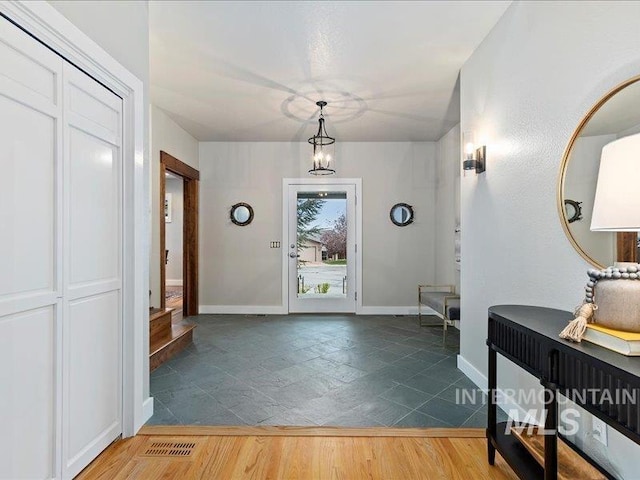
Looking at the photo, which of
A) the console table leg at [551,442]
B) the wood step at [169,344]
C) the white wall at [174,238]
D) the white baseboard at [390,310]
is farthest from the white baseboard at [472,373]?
the white wall at [174,238]

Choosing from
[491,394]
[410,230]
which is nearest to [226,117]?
[410,230]

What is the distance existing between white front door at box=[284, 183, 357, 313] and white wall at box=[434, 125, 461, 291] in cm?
130

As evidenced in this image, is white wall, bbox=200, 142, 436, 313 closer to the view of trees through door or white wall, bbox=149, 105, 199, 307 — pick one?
the view of trees through door

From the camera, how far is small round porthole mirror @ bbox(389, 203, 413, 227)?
5289mm

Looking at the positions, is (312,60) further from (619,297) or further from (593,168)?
(619,297)

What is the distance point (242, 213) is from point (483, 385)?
4014 millimetres

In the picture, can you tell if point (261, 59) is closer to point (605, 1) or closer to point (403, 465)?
point (605, 1)

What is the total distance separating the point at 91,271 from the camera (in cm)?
175

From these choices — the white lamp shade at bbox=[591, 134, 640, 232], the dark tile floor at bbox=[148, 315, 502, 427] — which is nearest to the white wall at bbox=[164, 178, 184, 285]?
the dark tile floor at bbox=[148, 315, 502, 427]

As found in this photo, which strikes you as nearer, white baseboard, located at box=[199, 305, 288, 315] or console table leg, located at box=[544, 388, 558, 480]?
console table leg, located at box=[544, 388, 558, 480]

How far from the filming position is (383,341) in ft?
12.8

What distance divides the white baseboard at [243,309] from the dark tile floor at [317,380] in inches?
34.7

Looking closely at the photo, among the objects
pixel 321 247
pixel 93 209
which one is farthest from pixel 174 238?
pixel 93 209

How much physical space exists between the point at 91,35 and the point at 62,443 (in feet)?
6.45
